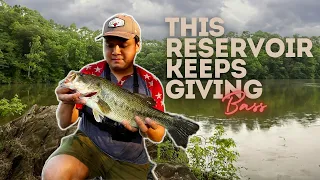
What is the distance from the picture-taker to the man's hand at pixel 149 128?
228 centimetres

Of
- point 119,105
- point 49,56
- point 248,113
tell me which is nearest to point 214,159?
point 119,105

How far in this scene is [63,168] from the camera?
226cm

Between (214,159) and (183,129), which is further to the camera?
(214,159)

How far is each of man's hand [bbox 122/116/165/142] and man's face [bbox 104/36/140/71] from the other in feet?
1.06

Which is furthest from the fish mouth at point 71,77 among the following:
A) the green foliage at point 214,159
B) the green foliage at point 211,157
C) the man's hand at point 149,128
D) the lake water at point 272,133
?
the lake water at point 272,133

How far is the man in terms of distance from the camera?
7.50 ft

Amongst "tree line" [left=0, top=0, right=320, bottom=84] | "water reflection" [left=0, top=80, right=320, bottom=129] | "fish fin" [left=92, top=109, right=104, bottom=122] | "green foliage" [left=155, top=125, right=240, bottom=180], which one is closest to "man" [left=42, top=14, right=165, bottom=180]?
"fish fin" [left=92, top=109, right=104, bottom=122]

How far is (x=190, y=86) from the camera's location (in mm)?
5777

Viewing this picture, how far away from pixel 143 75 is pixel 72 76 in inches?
19.4

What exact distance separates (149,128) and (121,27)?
0.60 metres

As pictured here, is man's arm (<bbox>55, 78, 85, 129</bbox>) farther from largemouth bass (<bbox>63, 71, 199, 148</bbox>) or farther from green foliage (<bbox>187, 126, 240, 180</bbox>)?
green foliage (<bbox>187, 126, 240, 180</bbox>)

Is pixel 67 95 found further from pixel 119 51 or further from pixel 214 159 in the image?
pixel 214 159

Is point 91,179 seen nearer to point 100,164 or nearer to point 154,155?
point 100,164

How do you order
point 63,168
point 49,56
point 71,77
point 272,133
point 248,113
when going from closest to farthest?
point 71,77 → point 63,168 → point 272,133 → point 248,113 → point 49,56
